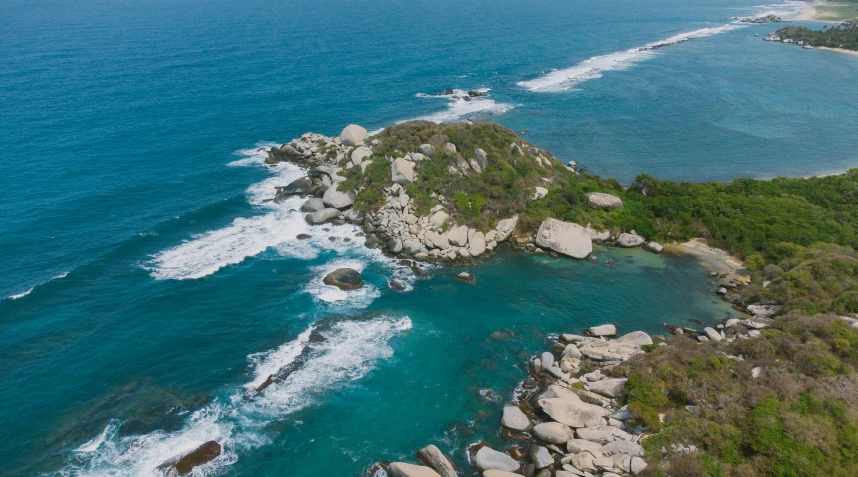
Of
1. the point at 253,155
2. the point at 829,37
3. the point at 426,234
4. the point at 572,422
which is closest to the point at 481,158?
the point at 426,234

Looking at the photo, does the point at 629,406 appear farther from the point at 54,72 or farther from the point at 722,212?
the point at 54,72

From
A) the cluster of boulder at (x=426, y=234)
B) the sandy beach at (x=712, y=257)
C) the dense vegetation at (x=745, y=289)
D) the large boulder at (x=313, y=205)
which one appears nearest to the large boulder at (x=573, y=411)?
the dense vegetation at (x=745, y=289)

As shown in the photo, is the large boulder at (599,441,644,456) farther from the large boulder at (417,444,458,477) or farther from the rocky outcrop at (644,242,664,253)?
the rocky outcrop at (644,242,664,253)

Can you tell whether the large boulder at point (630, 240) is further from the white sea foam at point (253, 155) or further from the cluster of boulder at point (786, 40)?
the cluster of boulder at point (786, 40)

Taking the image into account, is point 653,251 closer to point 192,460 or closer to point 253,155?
point 192,460

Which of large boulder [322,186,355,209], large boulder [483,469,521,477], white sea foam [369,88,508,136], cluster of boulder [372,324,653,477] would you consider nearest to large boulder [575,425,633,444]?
cluster of boulder [372,324,653,477]

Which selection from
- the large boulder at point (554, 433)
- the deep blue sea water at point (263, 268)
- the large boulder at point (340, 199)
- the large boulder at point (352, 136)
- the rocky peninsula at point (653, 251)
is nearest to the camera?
the rocky peninsula at point (653, 251)

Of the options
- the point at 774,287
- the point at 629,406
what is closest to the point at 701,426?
the point at 629,406

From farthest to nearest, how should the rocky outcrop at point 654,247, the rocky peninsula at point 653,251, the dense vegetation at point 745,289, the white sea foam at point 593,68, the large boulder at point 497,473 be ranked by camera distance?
the white sea foam at point 593,68 < the rocky outcrop at point 654,247 < the large boulder at point 497,473 < the rocky peninsula at point 653,251 < the dense vegetation at point 745,289
